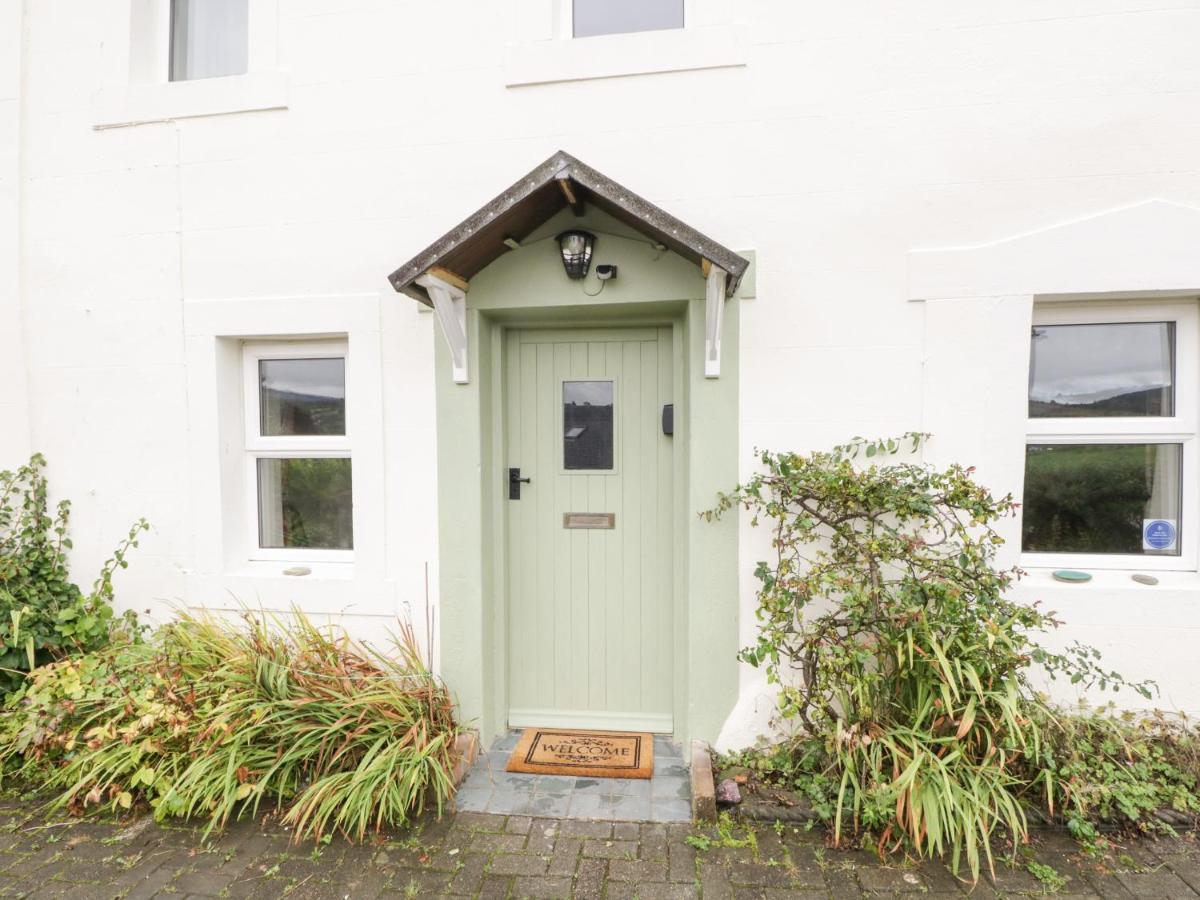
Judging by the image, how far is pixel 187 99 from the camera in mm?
3385

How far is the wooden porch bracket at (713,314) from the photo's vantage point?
8.84 feet

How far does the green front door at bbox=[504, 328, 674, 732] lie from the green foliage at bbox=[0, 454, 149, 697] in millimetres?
2273

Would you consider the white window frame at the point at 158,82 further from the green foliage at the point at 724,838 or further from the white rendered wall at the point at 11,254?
the green foliage at the point at 724,838

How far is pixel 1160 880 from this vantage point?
2275 mm

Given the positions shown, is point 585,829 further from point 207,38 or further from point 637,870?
point 207,38

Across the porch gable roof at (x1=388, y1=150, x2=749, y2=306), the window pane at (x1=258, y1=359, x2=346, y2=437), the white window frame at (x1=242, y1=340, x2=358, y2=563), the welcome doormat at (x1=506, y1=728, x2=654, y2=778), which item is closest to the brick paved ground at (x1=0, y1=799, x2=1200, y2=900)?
the welcome doormat at (x1=506, y1=728, x2=654, y2=778)

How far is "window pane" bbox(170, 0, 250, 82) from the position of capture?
364cm

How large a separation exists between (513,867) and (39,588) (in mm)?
3131

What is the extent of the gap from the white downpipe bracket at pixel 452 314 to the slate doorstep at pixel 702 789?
2.23m

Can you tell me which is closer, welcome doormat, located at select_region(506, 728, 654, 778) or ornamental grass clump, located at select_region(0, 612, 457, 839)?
ornamental grass clump, located at select_region(0, 612, 457, 839)

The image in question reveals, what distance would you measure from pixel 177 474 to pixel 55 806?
1669 millimetres

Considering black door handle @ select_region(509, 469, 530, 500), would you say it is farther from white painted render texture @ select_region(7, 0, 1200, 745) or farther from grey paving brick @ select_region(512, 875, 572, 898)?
grey paving brick @ select_region(512, 875, 572, 898)

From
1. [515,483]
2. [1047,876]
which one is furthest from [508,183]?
[1047,876]

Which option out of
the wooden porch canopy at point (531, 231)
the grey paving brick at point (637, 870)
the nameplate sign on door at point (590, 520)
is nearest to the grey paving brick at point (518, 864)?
the grey paving brick at point (637, 870)
